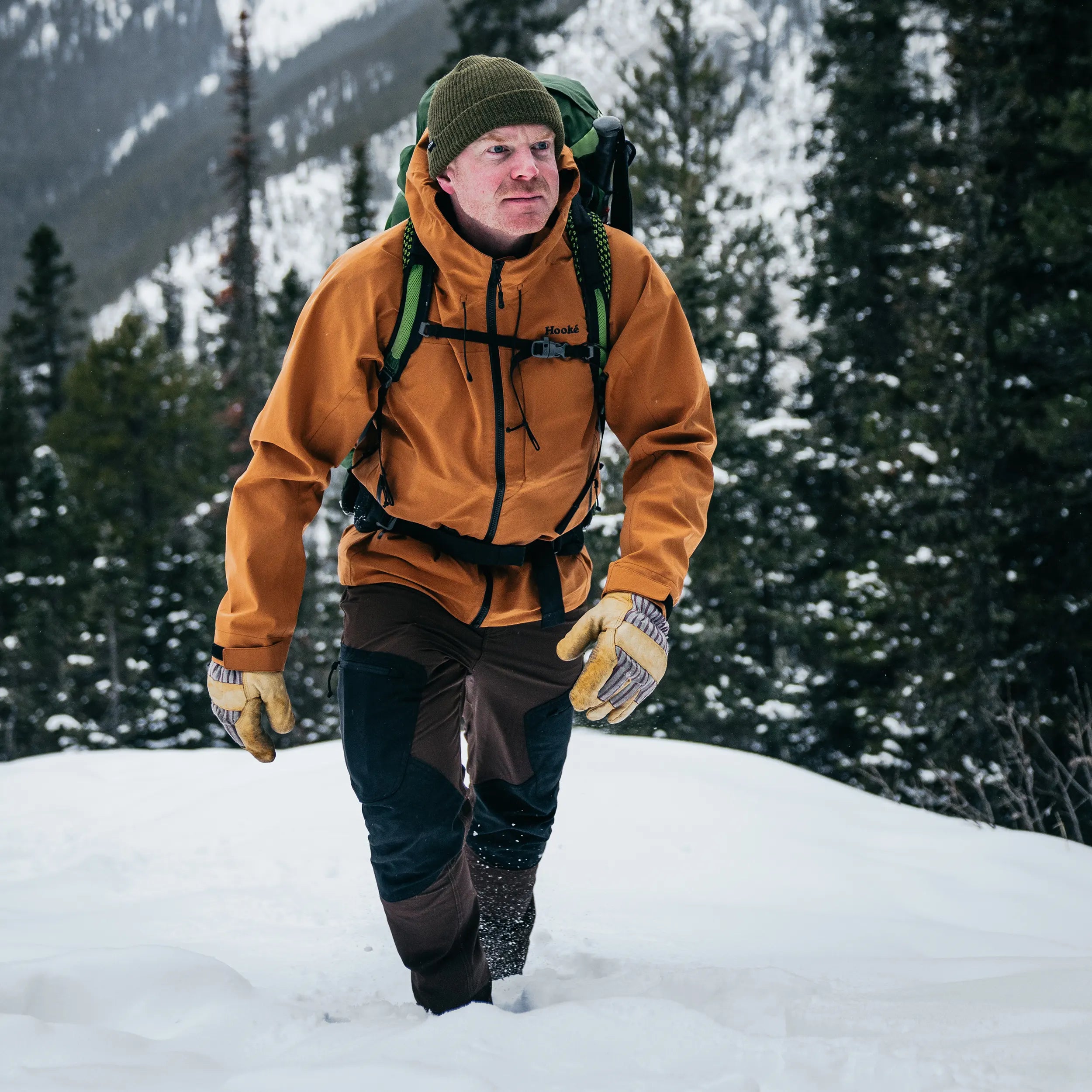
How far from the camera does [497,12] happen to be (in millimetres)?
20062

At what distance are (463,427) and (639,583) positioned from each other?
609mm

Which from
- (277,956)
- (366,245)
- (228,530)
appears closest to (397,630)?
(228,530)

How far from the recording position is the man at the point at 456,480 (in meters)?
2.55

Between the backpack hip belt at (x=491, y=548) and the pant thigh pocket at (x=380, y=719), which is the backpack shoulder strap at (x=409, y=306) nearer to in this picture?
the backpack hip belt at (x=491, y=548)

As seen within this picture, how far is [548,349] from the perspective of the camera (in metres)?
2.59

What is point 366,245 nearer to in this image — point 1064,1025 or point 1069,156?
point 1064,1025

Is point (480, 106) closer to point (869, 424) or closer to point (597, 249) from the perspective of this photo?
point (597, 249)

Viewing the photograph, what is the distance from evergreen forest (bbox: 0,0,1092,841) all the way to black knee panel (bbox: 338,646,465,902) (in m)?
9.27

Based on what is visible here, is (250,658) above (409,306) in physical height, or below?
below

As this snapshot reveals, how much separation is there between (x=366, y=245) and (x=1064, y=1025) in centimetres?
253

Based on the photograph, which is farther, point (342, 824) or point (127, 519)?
point (127, 519)

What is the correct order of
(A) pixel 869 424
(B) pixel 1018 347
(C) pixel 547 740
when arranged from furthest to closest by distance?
1. (A) pixel 869 424
2. (B) pixel 1018 347
3. (C) pixel 547 740

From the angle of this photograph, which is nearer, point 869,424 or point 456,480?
point 456,480

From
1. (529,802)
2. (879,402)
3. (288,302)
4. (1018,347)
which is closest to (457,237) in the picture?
(529,802)
